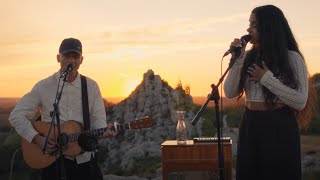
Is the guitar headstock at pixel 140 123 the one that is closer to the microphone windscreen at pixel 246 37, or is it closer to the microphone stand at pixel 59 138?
the microphone stand at pixel 59 138

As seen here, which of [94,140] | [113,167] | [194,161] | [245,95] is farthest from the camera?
[113,167]

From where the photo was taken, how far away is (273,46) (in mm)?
4156

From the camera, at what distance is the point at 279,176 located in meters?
4.10

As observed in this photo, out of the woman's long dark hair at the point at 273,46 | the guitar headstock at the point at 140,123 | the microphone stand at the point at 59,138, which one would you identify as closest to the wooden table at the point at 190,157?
the guitar headstock at the point at 140,123

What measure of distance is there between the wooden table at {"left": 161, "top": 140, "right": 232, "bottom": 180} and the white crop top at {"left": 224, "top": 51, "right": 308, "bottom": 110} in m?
1.30

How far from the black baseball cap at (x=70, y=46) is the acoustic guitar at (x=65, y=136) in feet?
2.40

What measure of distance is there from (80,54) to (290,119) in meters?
2.20

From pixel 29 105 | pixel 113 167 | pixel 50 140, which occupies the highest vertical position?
pixel 29 105

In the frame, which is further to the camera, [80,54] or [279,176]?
[80,54]

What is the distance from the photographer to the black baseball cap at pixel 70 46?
4875 mm

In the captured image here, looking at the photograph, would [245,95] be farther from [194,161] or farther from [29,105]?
[29,105]

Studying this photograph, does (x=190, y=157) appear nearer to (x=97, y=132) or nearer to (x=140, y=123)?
(x=140, y=123)

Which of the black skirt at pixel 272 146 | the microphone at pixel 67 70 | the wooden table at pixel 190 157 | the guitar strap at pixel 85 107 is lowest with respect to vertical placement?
the wooden table at pixel 190 157

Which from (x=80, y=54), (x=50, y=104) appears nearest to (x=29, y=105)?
(x=50, y=104)
